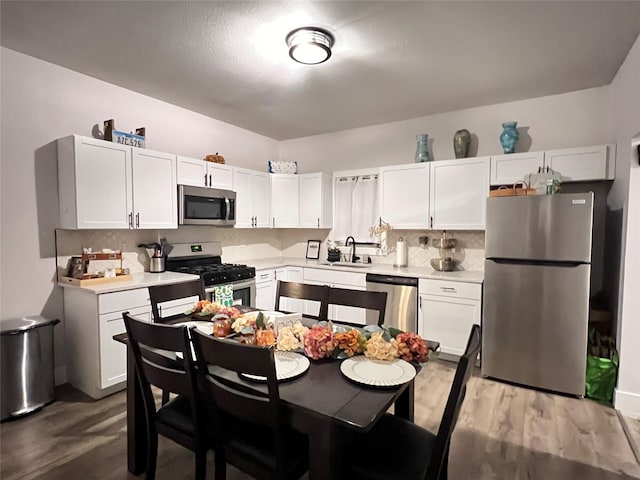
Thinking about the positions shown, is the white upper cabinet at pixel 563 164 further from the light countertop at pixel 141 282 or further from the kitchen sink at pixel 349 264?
the light countertop at pixel 141 282

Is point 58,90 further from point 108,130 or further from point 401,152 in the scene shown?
point 401,152

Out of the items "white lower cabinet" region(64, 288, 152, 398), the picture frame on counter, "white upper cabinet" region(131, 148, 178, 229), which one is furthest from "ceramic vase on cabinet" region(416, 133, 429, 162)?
"white lower cabinet" region(64, 288, 152, 398)

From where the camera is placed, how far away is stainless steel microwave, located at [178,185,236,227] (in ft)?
11.3

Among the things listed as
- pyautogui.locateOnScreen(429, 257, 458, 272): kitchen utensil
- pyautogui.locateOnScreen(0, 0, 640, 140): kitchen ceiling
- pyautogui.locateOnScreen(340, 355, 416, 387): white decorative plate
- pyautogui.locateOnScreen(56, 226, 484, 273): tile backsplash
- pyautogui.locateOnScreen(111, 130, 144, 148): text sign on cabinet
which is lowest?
pyautogui.locateOnScreen(340, 355, 416, 387): white decorative plate

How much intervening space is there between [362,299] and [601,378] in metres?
2.15

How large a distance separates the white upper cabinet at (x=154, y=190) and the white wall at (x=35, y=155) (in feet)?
1.62

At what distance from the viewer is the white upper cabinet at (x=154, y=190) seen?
306 centimetres

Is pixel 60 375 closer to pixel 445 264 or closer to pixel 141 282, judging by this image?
pixel 141 282

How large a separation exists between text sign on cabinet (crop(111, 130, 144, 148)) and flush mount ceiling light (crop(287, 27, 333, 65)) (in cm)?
163

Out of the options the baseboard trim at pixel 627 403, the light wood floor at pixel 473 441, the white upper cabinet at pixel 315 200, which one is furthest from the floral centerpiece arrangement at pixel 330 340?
the white upper cabinet at pixel 315 200

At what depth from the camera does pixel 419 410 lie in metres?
2.56

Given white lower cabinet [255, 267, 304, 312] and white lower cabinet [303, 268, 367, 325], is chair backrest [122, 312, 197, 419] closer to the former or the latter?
white lower cabinet [255, 267, 304, 312]

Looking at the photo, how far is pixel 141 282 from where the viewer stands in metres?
2.86

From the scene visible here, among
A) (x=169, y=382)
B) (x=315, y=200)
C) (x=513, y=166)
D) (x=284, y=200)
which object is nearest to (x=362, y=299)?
(x=169, y=382)
